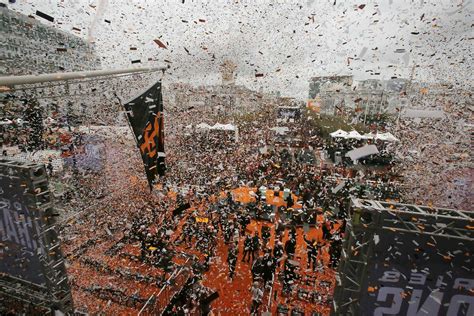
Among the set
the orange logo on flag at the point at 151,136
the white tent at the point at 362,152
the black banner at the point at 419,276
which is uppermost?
the orange logo on flag at the point at 151,136

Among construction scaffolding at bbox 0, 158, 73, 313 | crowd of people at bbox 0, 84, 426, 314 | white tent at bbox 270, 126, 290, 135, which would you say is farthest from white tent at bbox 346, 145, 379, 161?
construction scaffolding at bbox 0, 158, 73, 313

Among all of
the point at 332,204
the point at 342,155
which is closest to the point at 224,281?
the point at 332,204

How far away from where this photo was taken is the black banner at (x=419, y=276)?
3393mm

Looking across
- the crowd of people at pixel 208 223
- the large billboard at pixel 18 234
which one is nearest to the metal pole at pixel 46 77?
the large billboard at pixel 18 234

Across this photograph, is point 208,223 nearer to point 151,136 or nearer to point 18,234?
point 18,234

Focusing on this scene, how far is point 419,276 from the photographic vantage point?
353 centimetres

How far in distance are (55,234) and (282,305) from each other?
20.2 feet

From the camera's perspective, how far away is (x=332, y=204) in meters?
12.6

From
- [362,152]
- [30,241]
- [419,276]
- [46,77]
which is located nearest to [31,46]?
[30,241]

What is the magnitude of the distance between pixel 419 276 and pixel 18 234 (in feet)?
23.1

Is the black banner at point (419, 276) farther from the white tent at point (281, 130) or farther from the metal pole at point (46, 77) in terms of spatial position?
the white tent at point (281, 130)

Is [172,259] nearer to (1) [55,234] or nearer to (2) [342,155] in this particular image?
(1) [55,234]

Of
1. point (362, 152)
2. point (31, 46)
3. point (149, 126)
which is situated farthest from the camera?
point (31, 46)

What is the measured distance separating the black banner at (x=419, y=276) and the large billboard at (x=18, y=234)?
19.5 feet
